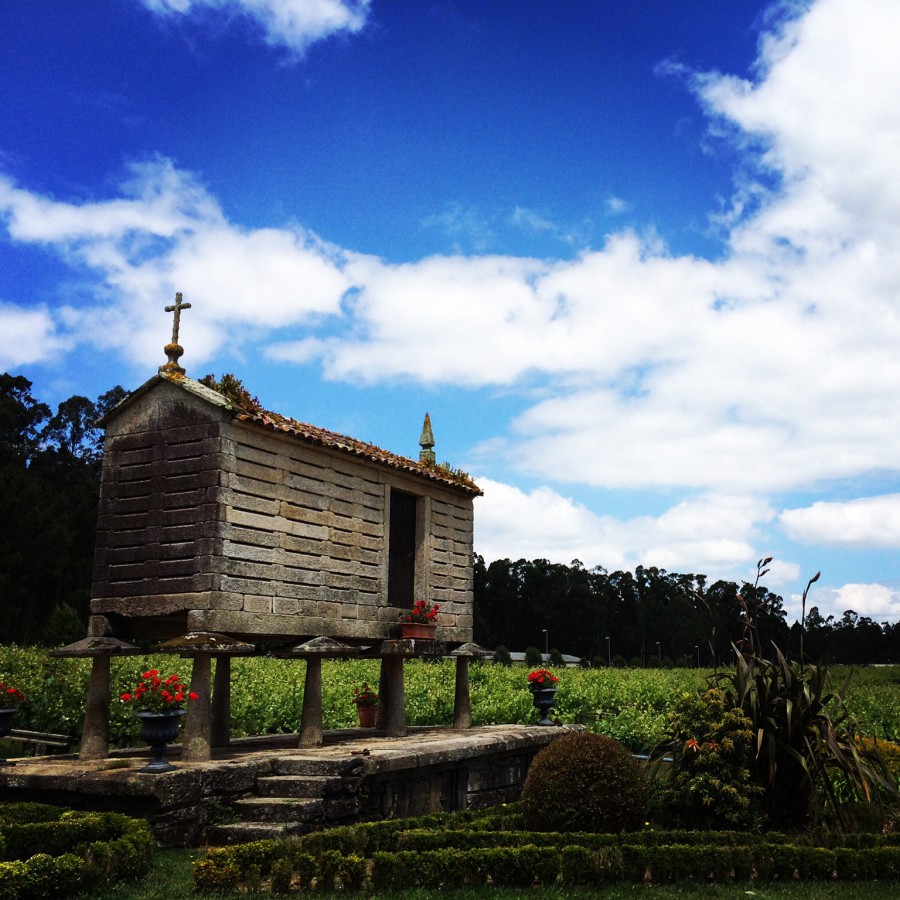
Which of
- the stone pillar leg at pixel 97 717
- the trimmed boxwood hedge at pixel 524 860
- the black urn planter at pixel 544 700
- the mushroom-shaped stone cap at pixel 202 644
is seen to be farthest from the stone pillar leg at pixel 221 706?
the black urn planter at pixel 544 700

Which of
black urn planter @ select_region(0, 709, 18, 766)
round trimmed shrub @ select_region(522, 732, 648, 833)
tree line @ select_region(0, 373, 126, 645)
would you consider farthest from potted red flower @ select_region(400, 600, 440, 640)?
tree line @ select_region(0, 373, 126, 645)

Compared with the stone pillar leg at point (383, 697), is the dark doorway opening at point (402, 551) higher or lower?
higher

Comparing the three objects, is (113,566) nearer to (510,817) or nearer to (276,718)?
(510,817)

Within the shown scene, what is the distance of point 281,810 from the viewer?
1080 centimetres

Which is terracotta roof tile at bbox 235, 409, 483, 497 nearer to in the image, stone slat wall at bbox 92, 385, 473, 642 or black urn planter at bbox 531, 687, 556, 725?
stone slat wall at bbox 92, 385, 473, 642

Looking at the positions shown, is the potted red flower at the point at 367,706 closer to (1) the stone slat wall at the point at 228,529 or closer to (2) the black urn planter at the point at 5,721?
(1) the stone slat wall at the point at 228,529

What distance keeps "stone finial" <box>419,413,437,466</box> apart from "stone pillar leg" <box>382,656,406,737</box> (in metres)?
4.07

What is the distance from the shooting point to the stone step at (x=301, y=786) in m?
11.2

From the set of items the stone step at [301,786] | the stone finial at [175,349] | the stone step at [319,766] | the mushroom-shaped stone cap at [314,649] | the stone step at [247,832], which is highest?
the stone finial at [175,349]

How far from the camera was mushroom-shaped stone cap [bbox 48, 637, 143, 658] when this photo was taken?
12234 mm

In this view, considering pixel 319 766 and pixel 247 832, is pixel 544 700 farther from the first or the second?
pixel 247 832

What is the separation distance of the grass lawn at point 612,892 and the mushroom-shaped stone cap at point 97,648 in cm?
419

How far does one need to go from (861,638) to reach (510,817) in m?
77.9

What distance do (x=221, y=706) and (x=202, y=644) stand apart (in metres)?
3.80
